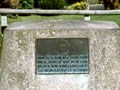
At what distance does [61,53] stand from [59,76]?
0.26m

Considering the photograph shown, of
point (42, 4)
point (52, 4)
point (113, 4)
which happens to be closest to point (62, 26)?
point (52, 4)

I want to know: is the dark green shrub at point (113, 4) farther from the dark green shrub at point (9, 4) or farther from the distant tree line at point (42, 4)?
the dark green shrub at point (9, 4)

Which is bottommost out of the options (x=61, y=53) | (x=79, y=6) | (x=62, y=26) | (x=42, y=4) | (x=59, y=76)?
(x=79, y=6)

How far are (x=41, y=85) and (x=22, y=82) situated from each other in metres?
0.21

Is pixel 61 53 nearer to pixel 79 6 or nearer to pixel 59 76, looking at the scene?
pixel 59 76

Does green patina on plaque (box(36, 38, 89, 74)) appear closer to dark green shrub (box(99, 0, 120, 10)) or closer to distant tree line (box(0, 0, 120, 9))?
distant tree line (box(0, 0, 120, 9))

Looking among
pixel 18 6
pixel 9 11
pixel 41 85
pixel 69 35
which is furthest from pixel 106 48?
pixel 18 6

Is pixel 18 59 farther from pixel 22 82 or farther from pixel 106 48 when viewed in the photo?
pixel 106 48

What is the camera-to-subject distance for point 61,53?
4.81 m

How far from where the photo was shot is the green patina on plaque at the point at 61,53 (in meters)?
4.79

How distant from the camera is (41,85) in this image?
488cm

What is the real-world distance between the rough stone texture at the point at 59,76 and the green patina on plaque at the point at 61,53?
0.05 meters

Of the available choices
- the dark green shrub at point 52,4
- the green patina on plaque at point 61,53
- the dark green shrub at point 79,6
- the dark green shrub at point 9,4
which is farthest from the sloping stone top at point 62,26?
the dark green shrub at point 79,6

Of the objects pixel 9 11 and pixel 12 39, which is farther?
pixel 9 11
